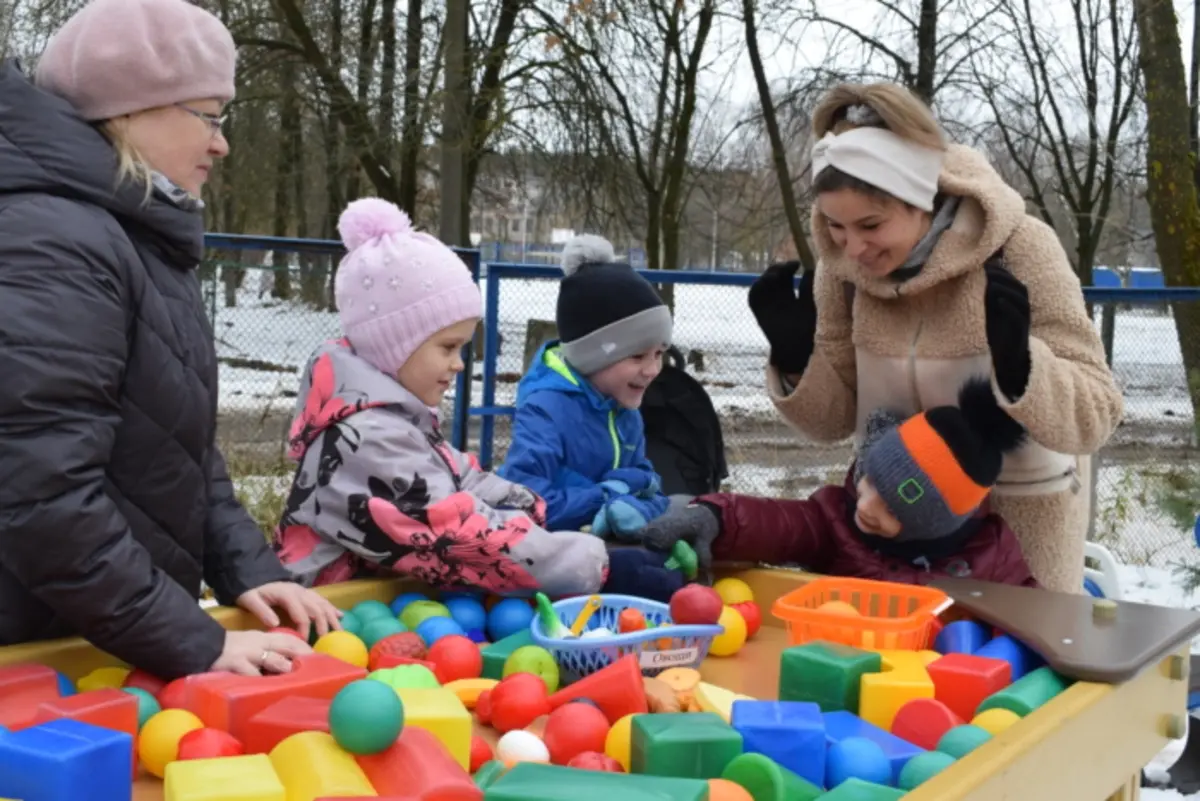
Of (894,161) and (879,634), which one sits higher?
(894,161)

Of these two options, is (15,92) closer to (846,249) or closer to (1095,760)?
(846,249)

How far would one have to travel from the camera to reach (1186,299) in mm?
A: 5629

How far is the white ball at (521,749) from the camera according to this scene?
164cm

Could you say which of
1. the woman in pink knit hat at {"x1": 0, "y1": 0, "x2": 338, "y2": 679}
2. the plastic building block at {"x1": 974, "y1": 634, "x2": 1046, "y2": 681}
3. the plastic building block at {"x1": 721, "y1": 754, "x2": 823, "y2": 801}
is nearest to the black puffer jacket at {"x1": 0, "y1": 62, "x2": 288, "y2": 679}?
the woman in pink knit hat at {"x1": 0, "y1": 0, "x2": 338, "y2": 679}

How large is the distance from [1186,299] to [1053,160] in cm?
588

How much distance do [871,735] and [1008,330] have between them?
81cm

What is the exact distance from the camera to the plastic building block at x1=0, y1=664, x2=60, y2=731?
58.4 inches

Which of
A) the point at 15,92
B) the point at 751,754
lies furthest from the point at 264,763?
the point at 15,92

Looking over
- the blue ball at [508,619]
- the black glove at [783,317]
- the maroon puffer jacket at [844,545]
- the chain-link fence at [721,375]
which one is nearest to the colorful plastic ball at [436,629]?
the blue ball at [508,619]

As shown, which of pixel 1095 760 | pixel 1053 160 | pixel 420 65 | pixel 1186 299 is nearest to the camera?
pixel 1095 760

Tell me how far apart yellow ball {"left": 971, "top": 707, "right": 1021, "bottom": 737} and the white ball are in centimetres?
61

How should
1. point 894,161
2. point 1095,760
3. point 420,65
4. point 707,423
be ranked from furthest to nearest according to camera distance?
point 420,65 → point 707,423 → point 894,161 → point 1095,760

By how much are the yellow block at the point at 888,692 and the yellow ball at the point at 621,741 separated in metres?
0.41

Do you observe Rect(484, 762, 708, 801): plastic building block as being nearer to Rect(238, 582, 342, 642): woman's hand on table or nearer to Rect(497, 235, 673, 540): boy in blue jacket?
Rect(238, 582, 342, 642): woman's hand on table
